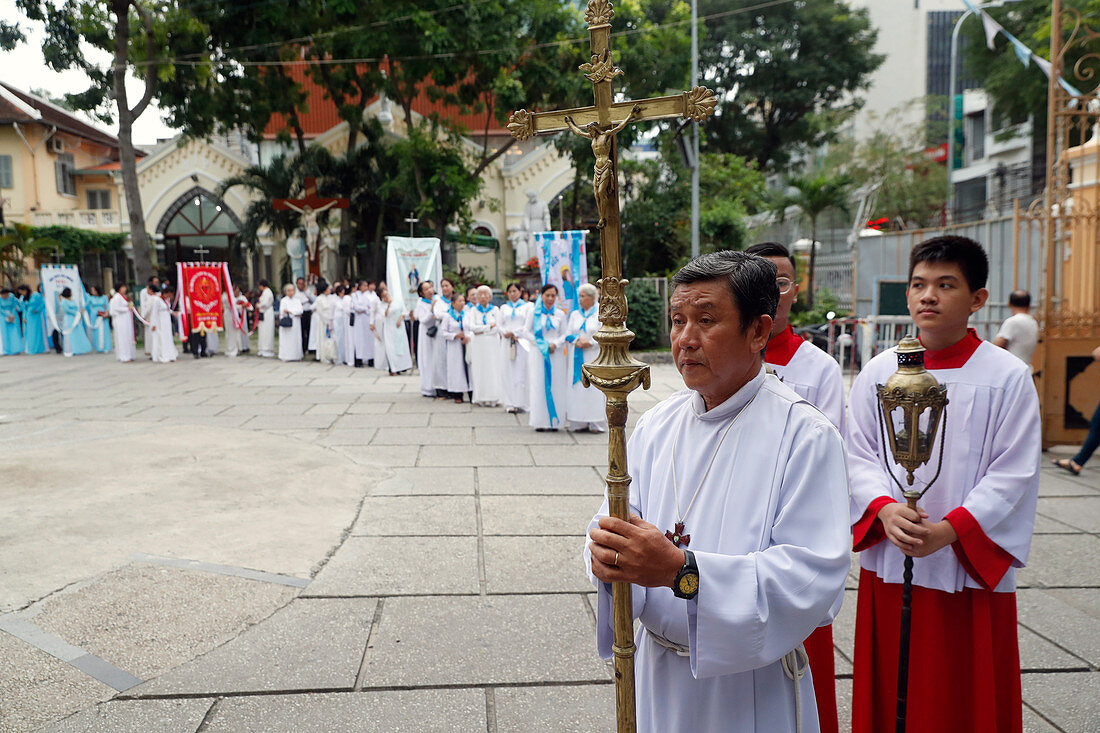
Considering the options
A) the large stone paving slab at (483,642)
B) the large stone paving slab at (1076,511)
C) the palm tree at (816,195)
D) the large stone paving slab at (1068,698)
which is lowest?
the large stone paving slab at (1076,511)

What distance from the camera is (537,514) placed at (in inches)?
237

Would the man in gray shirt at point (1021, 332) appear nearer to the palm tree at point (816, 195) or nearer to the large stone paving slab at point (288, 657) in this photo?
the large stone paving slab at point (288, 657)

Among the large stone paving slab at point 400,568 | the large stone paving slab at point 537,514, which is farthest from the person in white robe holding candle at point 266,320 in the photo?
the large stone paving slab at point 400,568

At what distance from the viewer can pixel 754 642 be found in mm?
1692

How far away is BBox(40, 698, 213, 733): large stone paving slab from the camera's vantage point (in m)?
3.12

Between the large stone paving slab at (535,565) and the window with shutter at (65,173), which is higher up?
the window with shutter at (65,173)

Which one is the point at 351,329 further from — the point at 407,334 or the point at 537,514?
the point at 537,514

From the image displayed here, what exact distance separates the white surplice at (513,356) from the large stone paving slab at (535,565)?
5.65 m

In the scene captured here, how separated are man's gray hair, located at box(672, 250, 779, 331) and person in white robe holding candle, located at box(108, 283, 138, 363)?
19.0 m

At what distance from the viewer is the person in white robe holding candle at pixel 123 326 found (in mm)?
18156

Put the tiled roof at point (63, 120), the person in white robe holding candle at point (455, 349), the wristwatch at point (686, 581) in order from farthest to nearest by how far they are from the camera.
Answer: the tiled roof at point (63, 120)
the person in white robe holding candle at point (455, 349)
the wristwatch at point (686, 581)

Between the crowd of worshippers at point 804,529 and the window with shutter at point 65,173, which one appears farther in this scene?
the window with shutter at point 65,173

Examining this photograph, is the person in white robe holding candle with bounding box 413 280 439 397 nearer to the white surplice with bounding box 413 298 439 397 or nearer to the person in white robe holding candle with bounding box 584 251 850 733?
the white surplice with bounding box 413 298 439 397

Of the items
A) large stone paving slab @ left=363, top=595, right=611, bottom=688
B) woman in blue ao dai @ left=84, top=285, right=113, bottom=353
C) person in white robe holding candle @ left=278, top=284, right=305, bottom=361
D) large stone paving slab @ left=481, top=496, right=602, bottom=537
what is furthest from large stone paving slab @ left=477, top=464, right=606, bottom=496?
woman in blue ao dai @ left=84, top=285, right=113, bottom=353
